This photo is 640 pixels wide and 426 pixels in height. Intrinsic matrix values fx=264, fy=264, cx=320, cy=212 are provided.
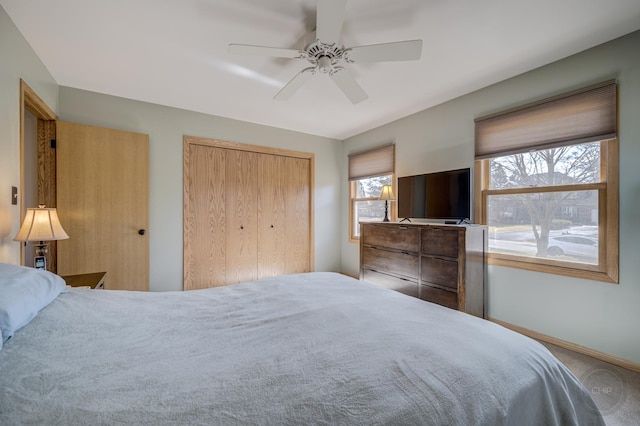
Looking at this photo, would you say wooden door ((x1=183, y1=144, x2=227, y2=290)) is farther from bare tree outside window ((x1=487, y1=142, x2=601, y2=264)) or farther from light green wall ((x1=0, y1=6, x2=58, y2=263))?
bare tree outside window ((x1=487, y1=142, x2=601, y2=264))

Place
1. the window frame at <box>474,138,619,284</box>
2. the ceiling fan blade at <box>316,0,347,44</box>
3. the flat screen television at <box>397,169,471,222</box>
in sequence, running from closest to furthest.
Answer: the ceiling fan blade at <box>316,0,347,44</box> < the window frame at <box>474,138,619,284</box> < the flat screen television at <box>397,169,471,222</box>

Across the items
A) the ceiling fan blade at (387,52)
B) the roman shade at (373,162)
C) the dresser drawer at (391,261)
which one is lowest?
the dresser drawer at (391,261)

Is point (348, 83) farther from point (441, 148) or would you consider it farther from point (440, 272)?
point (440, 272)

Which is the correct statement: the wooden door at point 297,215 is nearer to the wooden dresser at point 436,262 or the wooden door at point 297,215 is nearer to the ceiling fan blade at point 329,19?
the wooden dresser at point 436,262

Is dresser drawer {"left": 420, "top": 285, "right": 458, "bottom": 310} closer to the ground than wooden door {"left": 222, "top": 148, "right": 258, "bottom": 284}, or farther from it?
closer to the ground

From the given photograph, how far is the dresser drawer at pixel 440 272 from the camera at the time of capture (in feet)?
8.09

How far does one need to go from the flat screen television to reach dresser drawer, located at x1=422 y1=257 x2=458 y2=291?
54 centimetres

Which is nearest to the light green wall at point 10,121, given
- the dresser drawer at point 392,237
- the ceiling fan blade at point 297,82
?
the ceiling fan blade at point 297,82

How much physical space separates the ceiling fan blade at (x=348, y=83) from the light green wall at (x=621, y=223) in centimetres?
138

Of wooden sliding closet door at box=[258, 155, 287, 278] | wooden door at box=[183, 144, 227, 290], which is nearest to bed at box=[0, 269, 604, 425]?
wooden door at box=[183, 144, 227, 290]

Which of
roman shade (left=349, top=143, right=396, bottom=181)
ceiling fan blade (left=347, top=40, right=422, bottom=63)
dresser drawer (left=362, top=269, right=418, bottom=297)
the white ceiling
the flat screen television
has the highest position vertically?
the white ceiling

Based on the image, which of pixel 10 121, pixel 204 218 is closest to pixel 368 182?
pixel 204 218

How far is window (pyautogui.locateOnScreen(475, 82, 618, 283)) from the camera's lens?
2.07 metres

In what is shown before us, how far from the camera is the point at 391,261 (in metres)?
3.11
